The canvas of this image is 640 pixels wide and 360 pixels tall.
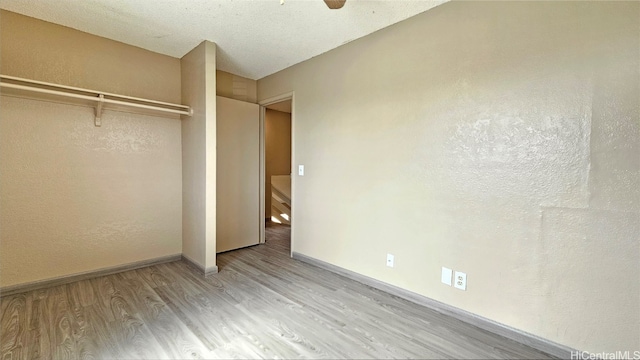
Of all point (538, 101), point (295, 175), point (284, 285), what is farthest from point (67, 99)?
point (538, 101)

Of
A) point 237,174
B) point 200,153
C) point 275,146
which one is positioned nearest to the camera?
point 200,153

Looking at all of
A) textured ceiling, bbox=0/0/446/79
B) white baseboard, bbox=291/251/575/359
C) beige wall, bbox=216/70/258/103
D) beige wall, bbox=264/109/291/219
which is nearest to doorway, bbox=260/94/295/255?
beige wall, bbox=264/109/291/219

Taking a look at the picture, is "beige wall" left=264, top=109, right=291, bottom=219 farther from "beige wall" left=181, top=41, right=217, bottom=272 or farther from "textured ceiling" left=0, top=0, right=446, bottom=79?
"textured ceiling" left=0, top=0, right=446, bottom=79

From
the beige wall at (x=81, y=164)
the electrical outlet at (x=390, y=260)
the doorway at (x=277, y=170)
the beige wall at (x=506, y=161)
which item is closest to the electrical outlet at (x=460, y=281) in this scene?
the beige wall at (x=506, y=161)

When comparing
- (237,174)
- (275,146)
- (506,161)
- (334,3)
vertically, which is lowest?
(237,174)

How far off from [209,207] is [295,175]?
1.07 meters

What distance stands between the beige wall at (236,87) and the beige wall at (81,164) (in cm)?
51

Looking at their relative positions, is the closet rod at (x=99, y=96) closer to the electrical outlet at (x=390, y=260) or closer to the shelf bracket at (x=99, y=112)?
the shelf bracket at (x=99, y=112)

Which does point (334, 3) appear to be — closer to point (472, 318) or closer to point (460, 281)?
point (460, 281)

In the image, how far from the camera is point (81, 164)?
2.53 metres

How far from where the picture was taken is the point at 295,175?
327 cm

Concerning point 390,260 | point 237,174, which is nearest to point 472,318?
point 390,260

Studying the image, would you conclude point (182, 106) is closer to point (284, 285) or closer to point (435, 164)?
point (284, 285)

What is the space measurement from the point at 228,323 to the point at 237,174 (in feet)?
6.81
